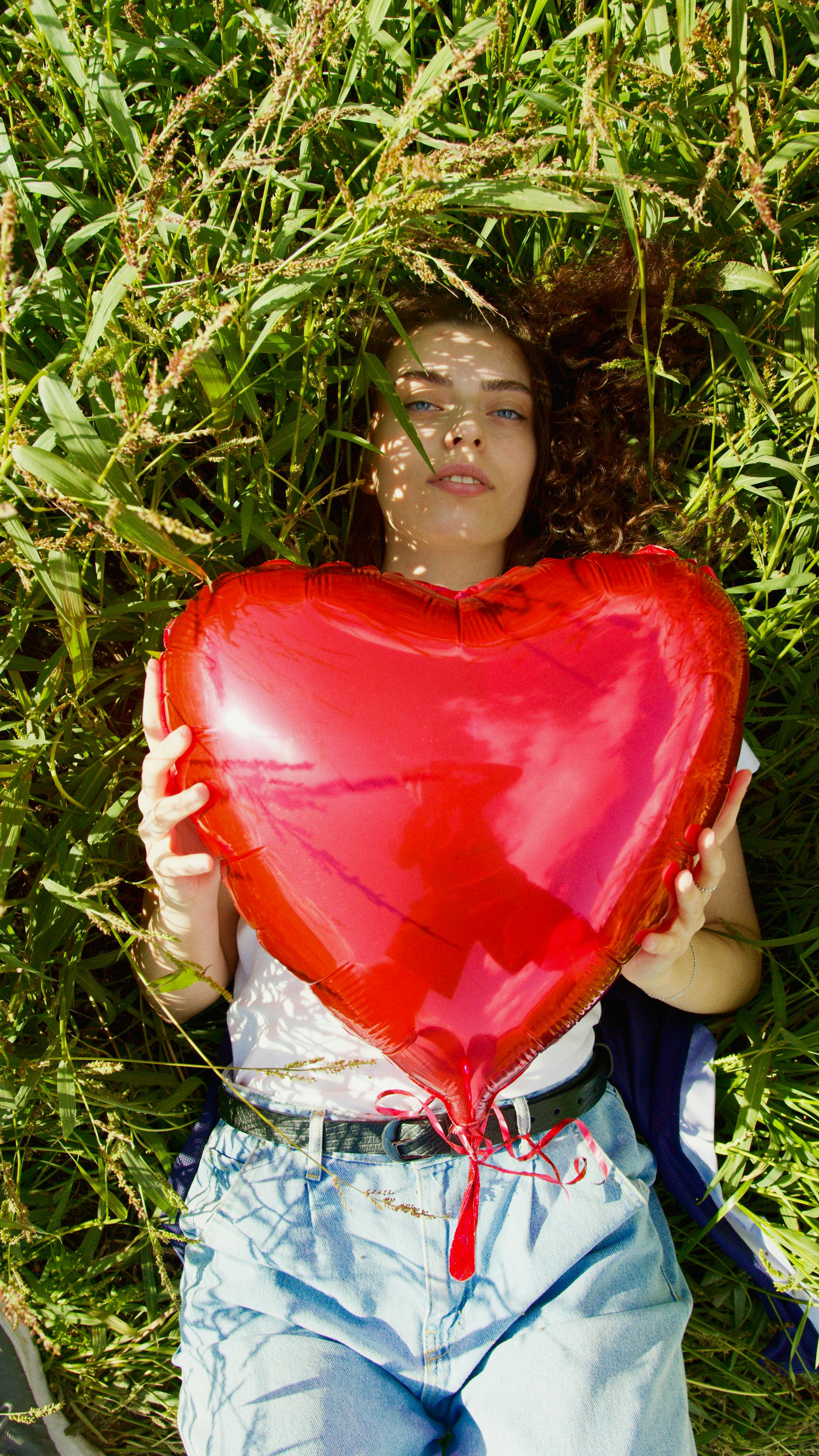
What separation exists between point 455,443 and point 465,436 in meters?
0.02

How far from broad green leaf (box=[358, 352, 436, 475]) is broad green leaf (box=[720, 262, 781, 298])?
59 cm

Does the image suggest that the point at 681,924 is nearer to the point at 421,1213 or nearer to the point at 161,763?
the point at 421,1213

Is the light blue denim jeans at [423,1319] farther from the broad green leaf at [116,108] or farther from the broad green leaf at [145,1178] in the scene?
the broad green leaf at [116,108]

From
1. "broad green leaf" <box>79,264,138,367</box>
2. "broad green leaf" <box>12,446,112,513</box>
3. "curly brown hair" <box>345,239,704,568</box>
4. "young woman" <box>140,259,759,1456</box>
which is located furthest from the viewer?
"curly brown hair" <box>345,239,704,568</box>

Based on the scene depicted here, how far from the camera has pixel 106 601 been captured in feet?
4.99

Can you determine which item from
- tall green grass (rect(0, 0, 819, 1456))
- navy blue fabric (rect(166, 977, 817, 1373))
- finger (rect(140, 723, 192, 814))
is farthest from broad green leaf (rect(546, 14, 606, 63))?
navy blue fabric (rect(166, 977, 817, 1373))

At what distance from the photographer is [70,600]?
1233 millimetres

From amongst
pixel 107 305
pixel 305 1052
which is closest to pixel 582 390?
pixel 107 305

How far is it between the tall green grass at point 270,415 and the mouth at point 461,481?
0.59 ft

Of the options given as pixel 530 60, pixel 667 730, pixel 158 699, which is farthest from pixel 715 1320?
pixel 530 60

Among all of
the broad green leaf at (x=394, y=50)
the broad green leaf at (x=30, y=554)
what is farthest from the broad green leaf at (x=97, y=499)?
the broad green leaf at (x=394, y=50)

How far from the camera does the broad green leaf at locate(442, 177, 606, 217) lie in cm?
119

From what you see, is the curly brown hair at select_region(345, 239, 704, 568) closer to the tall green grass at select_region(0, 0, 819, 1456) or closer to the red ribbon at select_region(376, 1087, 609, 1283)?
the tall green grass at select_region(0, 0, 819, 1456)

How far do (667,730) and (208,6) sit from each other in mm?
1426
